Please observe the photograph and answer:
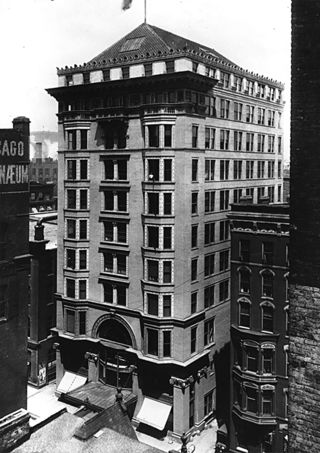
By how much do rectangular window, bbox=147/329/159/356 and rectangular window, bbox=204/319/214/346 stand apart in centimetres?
544

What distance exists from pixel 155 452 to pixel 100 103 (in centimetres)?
3342

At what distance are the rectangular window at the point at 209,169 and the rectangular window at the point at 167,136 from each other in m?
4.67

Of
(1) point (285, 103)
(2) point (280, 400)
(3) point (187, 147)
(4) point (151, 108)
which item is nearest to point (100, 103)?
(4) point (151, 108)

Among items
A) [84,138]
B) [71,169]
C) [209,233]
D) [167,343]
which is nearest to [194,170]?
[209,233]


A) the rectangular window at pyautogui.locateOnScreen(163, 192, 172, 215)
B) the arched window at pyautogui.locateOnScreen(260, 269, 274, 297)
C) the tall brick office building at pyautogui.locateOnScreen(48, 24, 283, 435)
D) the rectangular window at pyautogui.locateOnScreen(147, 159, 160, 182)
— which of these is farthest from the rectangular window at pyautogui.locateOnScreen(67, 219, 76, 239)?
the arched window at pyautogui.locateOnScreen(260, 269, 274, 297)

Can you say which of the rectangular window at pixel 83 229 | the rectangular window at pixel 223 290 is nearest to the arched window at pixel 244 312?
the rectangular window at pixel 223 290

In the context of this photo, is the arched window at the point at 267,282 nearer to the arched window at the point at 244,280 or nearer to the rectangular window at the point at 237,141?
the arched window at the point at 244,280

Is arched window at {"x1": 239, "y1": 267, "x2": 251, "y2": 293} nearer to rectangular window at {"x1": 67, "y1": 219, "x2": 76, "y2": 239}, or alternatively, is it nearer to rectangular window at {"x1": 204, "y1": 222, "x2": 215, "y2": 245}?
rectangular window at {"x1": 204, "y1": 222, "x2": 215, "y2": 245}

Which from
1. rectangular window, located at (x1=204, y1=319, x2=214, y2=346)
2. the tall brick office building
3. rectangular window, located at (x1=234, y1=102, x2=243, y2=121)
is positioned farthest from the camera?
rectangular window, located at (x1=234, y1=102, x2=243, y2=121)

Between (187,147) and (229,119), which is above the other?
(229,119)

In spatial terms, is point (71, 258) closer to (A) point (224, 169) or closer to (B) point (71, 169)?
(B) point (71, 169)

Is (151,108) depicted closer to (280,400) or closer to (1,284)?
(1,284)

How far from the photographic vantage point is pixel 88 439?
20.6 m

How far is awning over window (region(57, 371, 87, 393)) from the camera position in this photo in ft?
156
